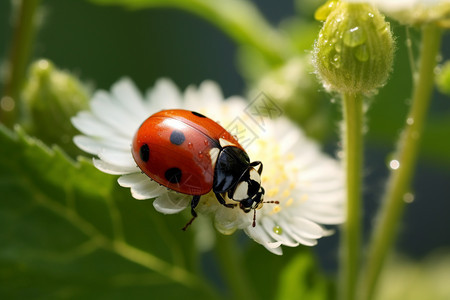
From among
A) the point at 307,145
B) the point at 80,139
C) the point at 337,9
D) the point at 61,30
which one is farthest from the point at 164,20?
the point at 337,9

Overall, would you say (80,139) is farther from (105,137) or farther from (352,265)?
(352,265)

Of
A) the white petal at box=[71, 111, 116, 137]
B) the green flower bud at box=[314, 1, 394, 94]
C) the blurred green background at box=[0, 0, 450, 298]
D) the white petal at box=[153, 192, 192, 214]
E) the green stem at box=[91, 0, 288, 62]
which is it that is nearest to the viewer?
the green flower bud at box=[314, 1, 394, 94]

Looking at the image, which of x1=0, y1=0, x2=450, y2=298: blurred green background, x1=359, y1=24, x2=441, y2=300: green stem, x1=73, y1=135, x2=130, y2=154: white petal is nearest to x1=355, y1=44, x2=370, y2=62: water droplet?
x1=359, y1=24, x2=441, y2=300: green stem

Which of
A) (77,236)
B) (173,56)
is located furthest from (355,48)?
(173,56)

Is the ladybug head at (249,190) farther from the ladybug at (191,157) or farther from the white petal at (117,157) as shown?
the white petal at (117,157)

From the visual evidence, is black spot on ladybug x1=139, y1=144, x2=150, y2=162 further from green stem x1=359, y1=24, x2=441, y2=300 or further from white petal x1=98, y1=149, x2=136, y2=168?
green stem x1=359, y1=24, x2=441, y2=300

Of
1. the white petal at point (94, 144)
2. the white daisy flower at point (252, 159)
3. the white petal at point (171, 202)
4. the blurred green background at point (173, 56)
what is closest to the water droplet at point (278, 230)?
the white daisy flower at point (252, 159)

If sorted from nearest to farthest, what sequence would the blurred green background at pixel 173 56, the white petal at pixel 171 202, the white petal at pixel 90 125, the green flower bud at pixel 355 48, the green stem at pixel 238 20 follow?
the green flower bud at pixel 355 48, the white petal at pixel 171 202, the white petal at pixel 90 125, the green stem at pixel 238 20, the blurred green background at pixel 173 56
